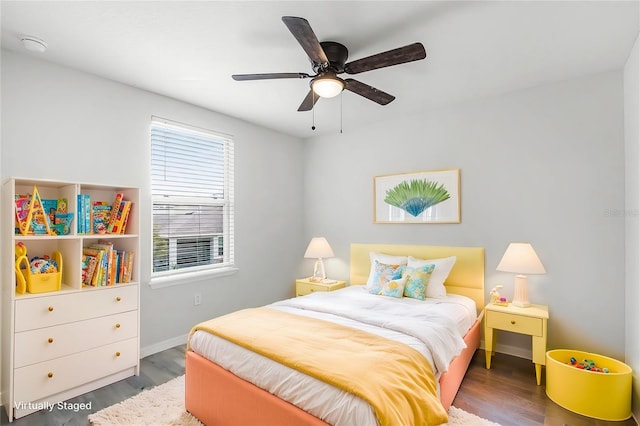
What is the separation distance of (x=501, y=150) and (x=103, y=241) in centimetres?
383

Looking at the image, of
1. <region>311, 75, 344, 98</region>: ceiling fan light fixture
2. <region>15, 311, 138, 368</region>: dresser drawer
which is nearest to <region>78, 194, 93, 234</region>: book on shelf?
<region>15, 311, 138, 368</region>: dresser drawer

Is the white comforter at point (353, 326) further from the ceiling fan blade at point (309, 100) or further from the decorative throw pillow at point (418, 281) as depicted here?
the ceiling fan blade at point (309, 100)

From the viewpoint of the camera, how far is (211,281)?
3689mm

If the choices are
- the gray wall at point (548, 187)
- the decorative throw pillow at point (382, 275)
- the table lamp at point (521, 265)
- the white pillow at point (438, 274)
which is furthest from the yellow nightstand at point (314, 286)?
the table lamp at point (521, 265)

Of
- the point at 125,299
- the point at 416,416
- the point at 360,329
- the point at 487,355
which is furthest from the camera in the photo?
the point at 487,355

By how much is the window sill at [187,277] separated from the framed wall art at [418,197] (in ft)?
6.32

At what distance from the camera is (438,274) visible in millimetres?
3252

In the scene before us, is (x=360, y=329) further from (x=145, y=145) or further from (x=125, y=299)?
(x=145, y=145)

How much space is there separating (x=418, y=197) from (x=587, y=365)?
206cm

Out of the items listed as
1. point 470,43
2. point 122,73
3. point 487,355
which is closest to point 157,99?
point 122,73

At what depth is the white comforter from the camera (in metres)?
1.48

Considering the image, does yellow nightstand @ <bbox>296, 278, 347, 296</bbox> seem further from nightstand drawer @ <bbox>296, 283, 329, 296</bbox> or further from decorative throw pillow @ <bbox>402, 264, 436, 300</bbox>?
decorative throw pillow @ <bbox>402, 264, 436, 300</bbox>

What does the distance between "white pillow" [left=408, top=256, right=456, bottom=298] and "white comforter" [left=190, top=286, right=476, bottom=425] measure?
133mm

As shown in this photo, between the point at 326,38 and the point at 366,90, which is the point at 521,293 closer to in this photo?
the point at 366,90
